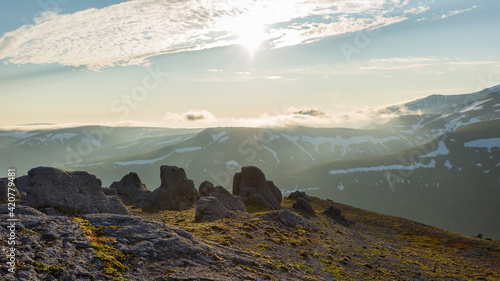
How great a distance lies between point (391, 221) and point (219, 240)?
10531 centimetres

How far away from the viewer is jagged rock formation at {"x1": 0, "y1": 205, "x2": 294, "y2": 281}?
18.4 meters

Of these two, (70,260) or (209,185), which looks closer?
(70,260)

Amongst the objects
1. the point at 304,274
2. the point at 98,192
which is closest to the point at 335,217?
the point at 304,274

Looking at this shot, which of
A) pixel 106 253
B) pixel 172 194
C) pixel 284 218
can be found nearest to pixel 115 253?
pixel 106 253

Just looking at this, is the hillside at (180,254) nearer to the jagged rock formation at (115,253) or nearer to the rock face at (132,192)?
the jagged rock formation at (115,253)

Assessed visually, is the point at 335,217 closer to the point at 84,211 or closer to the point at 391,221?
the point at 391,221

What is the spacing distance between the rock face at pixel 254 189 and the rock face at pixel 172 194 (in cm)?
1441

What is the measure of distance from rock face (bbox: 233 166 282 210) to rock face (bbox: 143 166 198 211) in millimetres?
14412

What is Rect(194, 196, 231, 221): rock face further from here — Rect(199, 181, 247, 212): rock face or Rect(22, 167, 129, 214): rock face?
Rect(199, 181, 247, 212): rock face

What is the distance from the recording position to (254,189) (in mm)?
88125

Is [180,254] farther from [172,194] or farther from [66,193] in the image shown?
[172,194]

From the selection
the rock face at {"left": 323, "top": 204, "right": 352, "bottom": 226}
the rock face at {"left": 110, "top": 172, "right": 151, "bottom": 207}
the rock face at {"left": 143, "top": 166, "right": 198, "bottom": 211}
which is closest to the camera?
the rock face at {"left": 143, "top": 166, "right": 198, "bottom": 211}

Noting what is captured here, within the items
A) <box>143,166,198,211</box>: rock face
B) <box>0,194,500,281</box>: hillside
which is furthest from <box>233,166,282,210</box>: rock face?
<box>0,194,500,281</box>: hillside

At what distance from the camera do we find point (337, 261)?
41.8m
